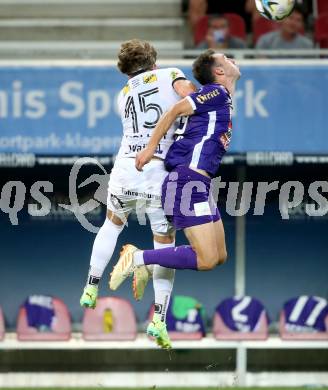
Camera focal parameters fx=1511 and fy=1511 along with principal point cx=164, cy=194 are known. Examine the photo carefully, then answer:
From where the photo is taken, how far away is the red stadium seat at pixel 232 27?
15.9 m

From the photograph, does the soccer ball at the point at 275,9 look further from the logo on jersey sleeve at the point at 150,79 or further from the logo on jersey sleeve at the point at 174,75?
the logo on jersey sleeve at the point at 150,79

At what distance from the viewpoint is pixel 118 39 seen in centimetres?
1684

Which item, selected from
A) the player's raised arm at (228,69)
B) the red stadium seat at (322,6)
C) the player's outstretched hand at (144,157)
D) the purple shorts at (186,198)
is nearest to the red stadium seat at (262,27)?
the red stadium seat at (322,6)

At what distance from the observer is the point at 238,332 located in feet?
53.9

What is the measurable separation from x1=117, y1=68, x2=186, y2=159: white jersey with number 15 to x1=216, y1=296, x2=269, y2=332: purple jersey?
5.82m

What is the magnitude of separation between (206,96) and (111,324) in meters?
6.20

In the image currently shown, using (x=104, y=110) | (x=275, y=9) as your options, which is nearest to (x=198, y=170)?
(x=275, y=9)

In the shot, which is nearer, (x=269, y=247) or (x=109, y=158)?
(x=109, y=158)

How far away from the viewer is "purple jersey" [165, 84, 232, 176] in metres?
10.8

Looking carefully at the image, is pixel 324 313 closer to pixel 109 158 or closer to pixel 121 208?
pixel 109 158

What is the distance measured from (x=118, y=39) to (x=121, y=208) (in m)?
6.07

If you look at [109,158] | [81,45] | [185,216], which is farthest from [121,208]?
[81,45]

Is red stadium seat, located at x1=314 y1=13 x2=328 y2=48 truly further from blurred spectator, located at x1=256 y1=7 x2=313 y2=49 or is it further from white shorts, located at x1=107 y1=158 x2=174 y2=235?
white shorts, located at x1=107 y1=158 x2=174 y2=235

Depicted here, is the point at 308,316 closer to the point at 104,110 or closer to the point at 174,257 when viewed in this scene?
the point at 104,110
